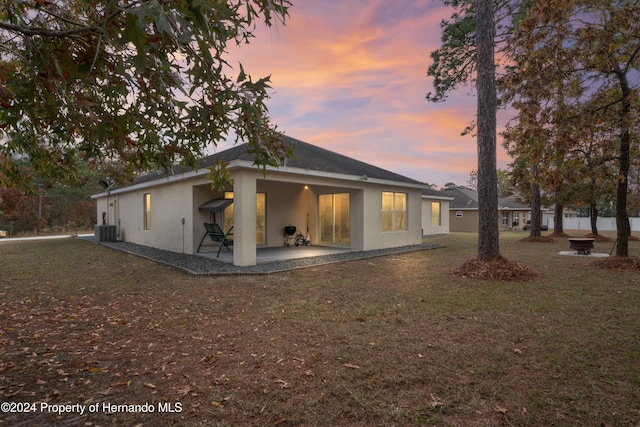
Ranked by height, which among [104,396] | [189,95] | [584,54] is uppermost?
[584,54]

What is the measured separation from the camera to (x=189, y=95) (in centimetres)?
294

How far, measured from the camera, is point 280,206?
13.4 m

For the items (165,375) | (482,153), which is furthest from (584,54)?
(165,375)

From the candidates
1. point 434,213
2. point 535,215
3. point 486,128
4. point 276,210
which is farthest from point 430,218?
point 486,128

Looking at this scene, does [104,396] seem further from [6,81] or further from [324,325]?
[6,81]

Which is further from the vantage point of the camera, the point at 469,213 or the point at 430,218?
the point at 469,213

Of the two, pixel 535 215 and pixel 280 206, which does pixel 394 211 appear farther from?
pixel 535 215

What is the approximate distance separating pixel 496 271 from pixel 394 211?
6.60 meters

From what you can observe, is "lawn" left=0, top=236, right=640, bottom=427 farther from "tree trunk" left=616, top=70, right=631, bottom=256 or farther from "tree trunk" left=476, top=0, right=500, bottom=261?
"tree trunk" left=616, top=70, right=631, bottom=256

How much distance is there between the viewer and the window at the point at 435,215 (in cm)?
2434

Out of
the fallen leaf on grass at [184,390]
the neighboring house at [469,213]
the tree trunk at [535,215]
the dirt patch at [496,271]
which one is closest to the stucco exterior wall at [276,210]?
the dirt patch at [496,271]

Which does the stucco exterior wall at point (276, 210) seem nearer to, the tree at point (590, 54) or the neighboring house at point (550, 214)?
the tree at point (590, 54)

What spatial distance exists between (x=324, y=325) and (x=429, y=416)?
2.04 meters

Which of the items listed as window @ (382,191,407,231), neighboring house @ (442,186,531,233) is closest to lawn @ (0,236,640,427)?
window @ (382,191,407,231)
